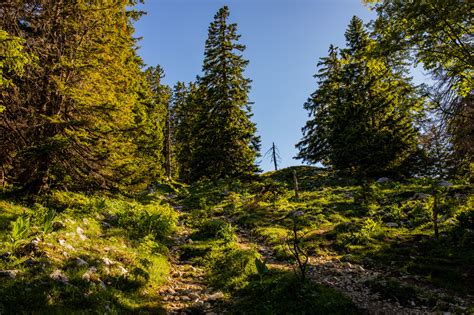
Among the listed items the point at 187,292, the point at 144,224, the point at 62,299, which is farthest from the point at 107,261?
the point at 144,224

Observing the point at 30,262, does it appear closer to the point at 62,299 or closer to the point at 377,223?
the point at 62,299

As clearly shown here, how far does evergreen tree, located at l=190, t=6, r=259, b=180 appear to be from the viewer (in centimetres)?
2491

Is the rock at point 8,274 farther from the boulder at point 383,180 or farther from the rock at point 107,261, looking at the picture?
the boulder at point 383,180

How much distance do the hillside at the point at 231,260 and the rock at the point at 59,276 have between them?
0.10 ft

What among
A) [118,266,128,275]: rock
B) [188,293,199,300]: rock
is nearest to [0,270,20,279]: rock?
[118,266,128,275]: rock

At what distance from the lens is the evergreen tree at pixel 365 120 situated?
2252cm

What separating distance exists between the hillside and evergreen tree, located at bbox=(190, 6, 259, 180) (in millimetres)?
10284

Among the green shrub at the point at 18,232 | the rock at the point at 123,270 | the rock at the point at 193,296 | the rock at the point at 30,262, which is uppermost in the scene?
the green shrub at the point at 18,232

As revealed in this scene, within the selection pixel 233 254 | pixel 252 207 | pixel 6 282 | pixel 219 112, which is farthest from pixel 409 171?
pixel 6 282

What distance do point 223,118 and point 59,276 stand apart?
2120 cm

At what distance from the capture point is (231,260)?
28.6 ft

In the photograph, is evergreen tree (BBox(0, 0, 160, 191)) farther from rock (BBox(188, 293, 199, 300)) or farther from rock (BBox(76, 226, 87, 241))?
rock (BBox(188, 293, 199, 300))

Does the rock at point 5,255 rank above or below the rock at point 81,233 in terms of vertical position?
below

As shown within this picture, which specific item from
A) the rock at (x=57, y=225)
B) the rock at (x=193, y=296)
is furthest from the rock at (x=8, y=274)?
the rock at (x=193, y=296)
